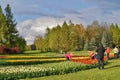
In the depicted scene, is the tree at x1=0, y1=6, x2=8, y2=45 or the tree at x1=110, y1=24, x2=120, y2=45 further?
the tree at x1=110, y1=24, x2=120, y2=45

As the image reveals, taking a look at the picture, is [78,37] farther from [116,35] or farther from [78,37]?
[116,35]

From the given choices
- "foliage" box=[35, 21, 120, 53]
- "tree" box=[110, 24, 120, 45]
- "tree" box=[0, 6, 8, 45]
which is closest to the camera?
"tree" box=[0, 6, 8, 45]

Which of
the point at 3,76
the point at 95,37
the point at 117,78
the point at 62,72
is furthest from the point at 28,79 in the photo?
the point at 95,37

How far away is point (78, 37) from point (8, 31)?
136 ft

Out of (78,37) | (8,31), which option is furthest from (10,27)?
(78,37)

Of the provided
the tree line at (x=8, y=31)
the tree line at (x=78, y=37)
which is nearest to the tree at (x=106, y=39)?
the tree line at (x=78, y=37)

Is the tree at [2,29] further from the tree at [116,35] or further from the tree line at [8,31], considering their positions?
the tree at [116,35]

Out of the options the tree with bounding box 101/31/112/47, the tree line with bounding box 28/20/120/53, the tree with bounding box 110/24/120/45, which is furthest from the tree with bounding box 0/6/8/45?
the tree with bounding box 110/24/120/45

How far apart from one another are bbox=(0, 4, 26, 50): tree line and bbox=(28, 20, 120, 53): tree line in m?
12.3

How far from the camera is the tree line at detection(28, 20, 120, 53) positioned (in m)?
103

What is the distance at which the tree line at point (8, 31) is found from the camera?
94.9m

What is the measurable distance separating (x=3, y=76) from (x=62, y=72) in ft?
18.9

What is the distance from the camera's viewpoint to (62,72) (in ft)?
91.5

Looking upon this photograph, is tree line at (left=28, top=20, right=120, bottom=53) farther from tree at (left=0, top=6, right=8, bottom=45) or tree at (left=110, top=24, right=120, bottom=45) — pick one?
tree at (left=0, top=6, right=8, bottom=45)
